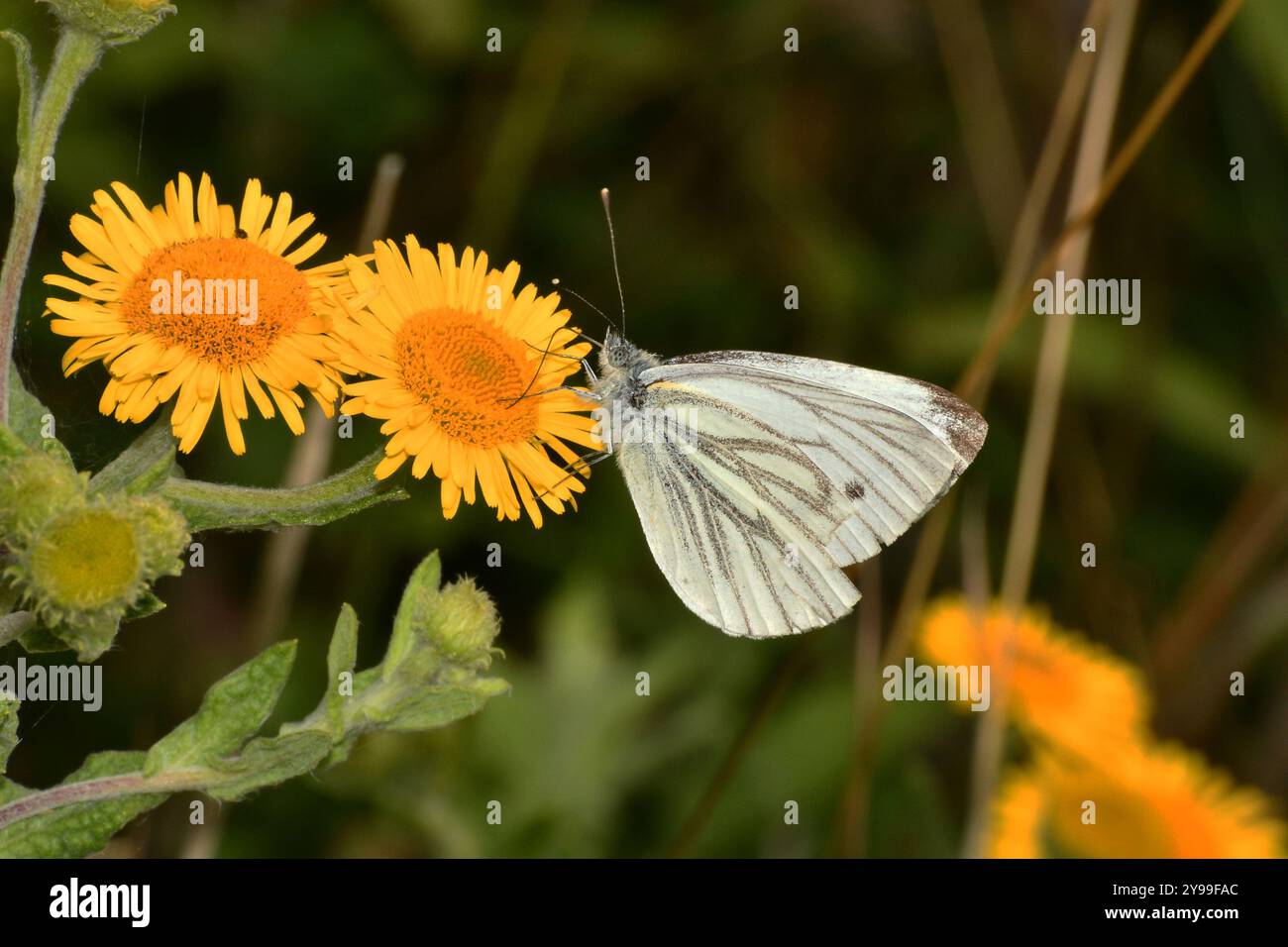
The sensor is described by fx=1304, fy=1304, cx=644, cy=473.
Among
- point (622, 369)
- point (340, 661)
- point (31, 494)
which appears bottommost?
point (340, 661)

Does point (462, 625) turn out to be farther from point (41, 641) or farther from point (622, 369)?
point (622, 369)

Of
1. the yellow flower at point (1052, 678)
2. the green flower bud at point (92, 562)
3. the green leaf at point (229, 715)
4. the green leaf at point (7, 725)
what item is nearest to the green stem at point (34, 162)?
the green flower bud at point (92, 562)

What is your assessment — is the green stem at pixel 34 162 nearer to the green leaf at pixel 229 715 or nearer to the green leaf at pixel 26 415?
the green leaf at pixel 26 415

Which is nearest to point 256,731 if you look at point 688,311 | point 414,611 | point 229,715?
point 229,715

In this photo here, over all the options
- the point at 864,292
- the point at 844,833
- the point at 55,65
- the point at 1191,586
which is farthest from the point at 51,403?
the point at 1191,586

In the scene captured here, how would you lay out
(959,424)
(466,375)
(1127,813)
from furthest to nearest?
(1127,813) → (959,424) → (466,375)

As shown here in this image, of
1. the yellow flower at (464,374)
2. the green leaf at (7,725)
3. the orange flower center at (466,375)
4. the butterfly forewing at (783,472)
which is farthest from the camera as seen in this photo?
the butterfly forewing at (783,472)
